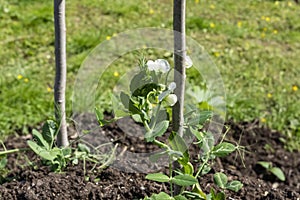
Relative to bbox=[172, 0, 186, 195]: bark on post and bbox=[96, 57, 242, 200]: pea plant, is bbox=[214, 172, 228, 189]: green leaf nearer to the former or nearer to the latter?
bbox=[96, 57, 242, 200]: pea plant

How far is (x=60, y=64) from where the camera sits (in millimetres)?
2521

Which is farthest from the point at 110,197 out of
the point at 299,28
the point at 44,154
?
the point at 299,28

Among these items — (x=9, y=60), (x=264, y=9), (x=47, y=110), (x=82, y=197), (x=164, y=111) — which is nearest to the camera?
(x=164, y=111)

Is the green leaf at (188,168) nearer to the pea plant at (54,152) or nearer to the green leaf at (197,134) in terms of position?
the green leaf at (197,134)

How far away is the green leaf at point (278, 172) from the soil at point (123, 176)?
0.13 ft

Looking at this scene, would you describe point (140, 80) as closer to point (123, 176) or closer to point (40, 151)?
point (40, 151)

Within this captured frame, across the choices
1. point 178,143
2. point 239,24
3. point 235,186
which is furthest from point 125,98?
point 239,24

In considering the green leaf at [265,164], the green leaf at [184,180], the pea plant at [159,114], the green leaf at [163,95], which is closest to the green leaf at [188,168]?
the pea plant at [159,114]

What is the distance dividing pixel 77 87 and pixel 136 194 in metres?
1.39

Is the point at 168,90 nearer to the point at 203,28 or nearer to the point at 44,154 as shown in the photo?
the point at 44,154

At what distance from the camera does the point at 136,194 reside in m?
2.48

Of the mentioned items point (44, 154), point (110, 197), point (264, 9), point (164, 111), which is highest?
point (264, 9)

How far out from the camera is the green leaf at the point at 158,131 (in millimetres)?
2000

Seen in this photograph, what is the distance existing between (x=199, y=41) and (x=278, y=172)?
1.74m
